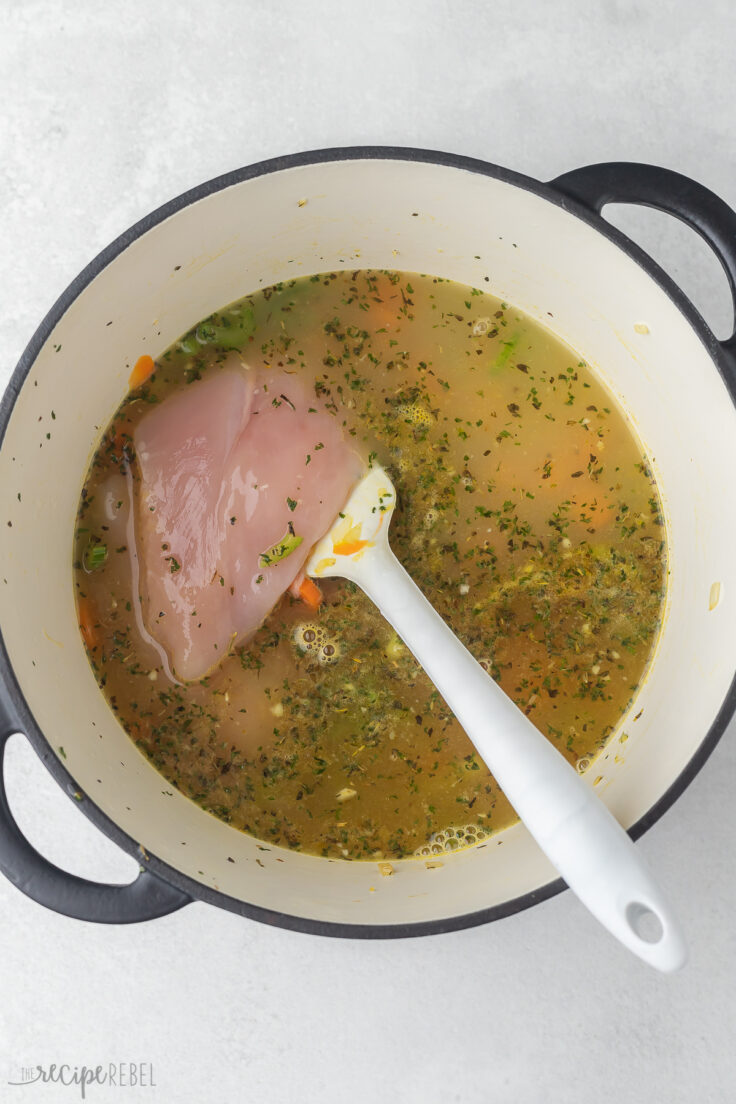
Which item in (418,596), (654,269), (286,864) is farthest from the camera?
(286,864)

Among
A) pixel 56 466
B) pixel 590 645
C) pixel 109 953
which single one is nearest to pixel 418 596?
pixel 590 645

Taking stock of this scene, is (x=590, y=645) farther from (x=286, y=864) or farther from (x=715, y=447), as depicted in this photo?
(x=286, y=864)

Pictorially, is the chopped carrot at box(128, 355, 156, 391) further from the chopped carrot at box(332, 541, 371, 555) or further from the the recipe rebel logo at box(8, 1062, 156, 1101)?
Result: the the recipe rebel logo at box(8, 1062, 156, 1101)

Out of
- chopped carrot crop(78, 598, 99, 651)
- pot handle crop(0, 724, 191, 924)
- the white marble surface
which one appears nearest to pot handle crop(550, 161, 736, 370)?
the white marble surface

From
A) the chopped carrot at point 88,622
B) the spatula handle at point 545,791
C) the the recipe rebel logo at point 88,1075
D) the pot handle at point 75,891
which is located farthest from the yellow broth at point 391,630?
the the recipe rebel logo at point 88,1075

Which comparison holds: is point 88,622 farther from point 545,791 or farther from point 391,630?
point 545,791

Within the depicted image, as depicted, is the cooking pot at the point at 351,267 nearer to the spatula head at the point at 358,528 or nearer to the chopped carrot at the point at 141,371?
the chopped carrot at the point at 141,371

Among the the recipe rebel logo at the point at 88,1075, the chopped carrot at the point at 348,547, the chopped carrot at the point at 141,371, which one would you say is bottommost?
the the recipe rebel logo at the point at 88,1075
